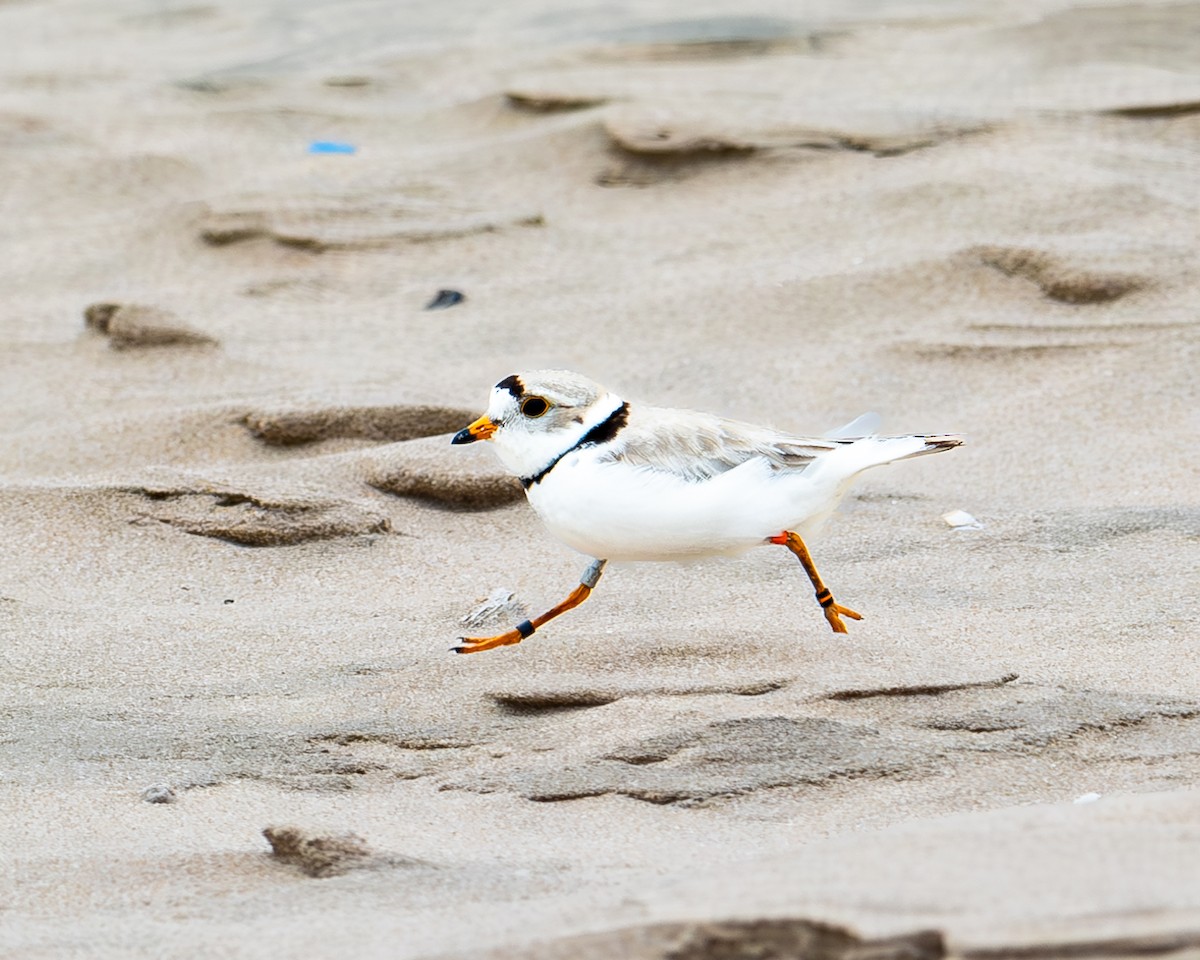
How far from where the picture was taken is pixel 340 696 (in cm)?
325

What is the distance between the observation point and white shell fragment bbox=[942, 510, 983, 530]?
4125mm

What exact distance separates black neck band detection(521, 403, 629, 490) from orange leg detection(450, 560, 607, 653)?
30cm

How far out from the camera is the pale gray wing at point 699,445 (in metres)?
3.12

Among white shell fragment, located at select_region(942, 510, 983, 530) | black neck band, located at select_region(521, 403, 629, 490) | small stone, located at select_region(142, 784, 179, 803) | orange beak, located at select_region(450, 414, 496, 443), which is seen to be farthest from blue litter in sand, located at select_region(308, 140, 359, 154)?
small stone, located at select_region(142, 784, 179, 803)

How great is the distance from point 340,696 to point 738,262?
308 centimetres

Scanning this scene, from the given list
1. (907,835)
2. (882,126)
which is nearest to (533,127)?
(882,126)

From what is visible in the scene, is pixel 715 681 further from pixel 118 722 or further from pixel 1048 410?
pixel 1048 410

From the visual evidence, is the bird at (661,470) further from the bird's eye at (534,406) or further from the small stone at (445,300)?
the small stone at (445,300)

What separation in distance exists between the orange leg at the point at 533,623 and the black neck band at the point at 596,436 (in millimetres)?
295

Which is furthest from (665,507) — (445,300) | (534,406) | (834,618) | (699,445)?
(445,300)

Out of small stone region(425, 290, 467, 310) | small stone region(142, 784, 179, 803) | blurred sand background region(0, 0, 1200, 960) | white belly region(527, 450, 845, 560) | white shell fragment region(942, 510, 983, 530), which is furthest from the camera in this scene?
small stone region(425, 290, 467, 310)

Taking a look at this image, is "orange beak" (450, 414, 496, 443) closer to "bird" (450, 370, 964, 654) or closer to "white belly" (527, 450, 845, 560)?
"bird" (450, 370, 964, 654)

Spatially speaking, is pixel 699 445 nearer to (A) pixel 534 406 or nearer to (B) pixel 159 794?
(A) pixel 534 406

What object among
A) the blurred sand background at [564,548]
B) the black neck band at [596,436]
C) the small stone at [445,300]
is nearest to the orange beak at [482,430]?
the black neck band at [596,436]
